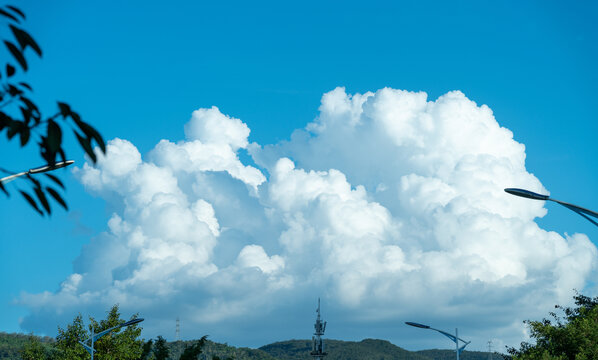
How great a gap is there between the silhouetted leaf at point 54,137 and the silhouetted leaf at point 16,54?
0.37 metres

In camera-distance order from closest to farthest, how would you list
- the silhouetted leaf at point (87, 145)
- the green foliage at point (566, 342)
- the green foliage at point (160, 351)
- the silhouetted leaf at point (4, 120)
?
the silhouetted leaf at point (87, 145) < the silhouetted leaf at point (4, 120) < the green foliage at point (566, 342) < the green foliage at point (160, 351)

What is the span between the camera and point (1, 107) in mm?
4750

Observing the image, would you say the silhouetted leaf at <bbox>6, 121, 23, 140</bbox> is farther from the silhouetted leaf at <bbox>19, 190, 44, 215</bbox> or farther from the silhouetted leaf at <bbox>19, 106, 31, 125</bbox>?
the silhouetted leaf at <bbox>19, 190, 44, 215</bbox>

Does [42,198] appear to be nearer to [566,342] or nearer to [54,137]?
[54,137]

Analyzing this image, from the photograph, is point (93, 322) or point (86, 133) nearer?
point (86, 133)

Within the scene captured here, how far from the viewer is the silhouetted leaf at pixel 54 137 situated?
4.38 metres

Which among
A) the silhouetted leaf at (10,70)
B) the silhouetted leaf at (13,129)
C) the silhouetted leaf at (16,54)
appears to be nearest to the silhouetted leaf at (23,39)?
the silhouetted leaf at (16,54)

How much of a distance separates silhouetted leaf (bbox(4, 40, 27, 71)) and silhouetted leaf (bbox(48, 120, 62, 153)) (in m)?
0.37

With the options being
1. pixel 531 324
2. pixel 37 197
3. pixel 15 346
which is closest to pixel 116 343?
pixel 531 324

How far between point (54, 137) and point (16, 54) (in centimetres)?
54

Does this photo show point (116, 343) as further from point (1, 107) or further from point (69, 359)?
point (1, 107)

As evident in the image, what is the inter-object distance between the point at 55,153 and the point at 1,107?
55cm

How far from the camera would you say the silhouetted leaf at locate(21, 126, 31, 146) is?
4.45 metres

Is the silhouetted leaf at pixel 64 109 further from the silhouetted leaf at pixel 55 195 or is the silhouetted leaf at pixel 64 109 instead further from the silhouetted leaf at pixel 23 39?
→ the silhouetted leaf at pixel 55 195
